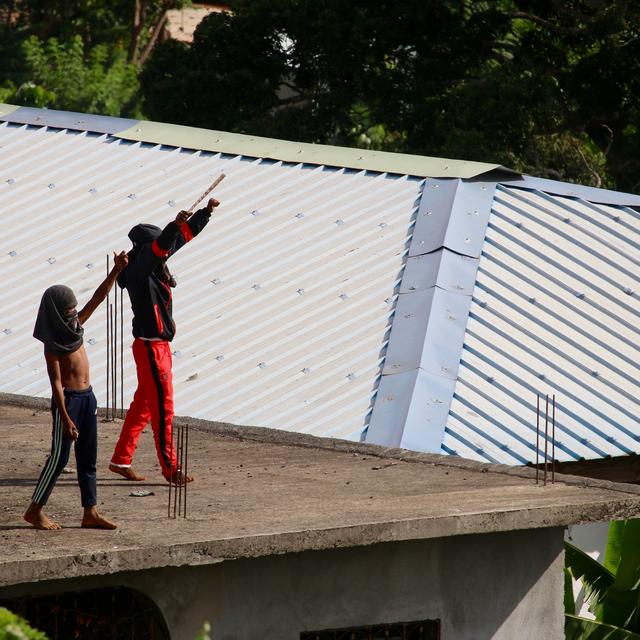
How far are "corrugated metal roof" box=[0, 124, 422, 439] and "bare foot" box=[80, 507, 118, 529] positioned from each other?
3893 millimetres

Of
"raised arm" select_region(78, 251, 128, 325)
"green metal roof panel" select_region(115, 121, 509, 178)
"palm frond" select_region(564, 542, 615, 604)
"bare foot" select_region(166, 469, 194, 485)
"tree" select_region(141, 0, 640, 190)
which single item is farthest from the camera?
"tree" select_region(141, 0, 640, 190)

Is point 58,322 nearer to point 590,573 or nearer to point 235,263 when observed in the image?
point 590,573

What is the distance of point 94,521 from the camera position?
24.1 ft

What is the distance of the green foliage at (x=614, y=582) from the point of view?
34.2 feet

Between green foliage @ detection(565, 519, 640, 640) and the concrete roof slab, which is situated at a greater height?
the concrete roof slab

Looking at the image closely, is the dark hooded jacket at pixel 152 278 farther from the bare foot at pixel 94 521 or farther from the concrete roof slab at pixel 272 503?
the bare foot at pixel 94 521

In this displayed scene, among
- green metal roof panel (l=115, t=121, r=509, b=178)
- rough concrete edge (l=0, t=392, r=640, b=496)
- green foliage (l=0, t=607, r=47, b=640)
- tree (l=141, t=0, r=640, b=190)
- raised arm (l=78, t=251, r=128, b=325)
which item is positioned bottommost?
green foliage (l=0, t=607, r=47, b=640)

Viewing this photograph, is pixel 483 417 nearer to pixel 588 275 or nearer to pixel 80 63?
pixel 588 275

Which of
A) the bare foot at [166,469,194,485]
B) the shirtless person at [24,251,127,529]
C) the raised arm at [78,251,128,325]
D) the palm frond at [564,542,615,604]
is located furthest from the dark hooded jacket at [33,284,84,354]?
the palm frond at [564,542,615,604]

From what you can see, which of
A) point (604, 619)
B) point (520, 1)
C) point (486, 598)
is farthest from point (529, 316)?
point (520, 1)

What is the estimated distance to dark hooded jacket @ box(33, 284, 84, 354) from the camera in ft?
24.8

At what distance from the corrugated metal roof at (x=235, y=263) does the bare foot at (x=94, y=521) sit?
3893mm

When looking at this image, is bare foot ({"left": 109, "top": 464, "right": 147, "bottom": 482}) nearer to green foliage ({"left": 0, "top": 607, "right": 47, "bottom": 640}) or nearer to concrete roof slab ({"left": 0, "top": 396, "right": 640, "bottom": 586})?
concrete roof slab ({"left": 0, "top": 396, "right": 640, "bottom": 586})

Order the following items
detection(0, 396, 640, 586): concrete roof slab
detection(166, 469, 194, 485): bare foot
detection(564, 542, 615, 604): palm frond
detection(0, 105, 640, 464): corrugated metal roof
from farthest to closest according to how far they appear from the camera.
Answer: detection(0, 105, 640, 464): corrugated metal roof, detection(564, 542, 615, 604): palm frond, detection(166, 469, 194, 485): bare foot, detection(0, 396, 640, 586): concrete roof slab
